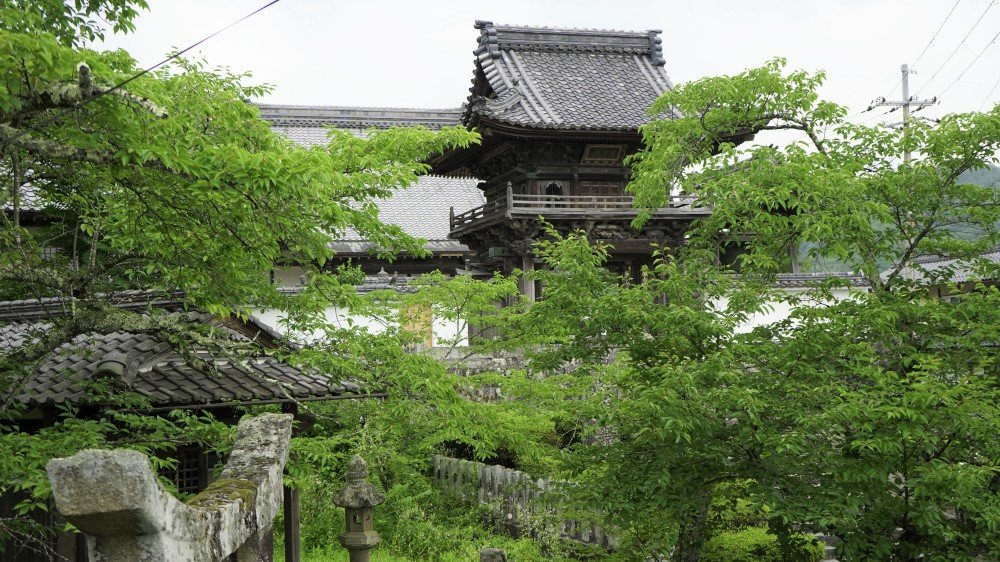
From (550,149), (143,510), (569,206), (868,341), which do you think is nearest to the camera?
(143,510)

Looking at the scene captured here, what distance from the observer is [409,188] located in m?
27.8

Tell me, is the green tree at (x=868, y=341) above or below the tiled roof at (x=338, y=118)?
below

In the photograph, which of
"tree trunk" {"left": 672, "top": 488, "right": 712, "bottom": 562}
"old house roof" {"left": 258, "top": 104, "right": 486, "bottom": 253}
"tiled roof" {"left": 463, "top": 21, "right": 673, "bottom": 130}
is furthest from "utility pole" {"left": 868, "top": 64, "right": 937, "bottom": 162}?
"tree trunk" {"left": 672, "top": 488, "right": 712, "bottom": 562}

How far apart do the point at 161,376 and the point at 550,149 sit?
1482 cm

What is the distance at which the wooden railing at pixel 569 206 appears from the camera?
810 inches

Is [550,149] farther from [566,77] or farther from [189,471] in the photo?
[189,471]

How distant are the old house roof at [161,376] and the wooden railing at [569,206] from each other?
11946 mm

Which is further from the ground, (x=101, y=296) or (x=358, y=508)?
(x=101, y=296)

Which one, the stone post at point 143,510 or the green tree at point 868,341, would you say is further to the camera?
the green tree at point 868,341

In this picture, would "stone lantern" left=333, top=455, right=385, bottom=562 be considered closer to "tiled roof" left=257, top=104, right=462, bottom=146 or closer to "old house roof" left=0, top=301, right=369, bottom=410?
"old house roof" left=0, top=301, right=369, bottom=410

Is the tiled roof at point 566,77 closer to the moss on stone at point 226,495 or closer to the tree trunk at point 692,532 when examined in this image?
the tree trunk at point 692,532

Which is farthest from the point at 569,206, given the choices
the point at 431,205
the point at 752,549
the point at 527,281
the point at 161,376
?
the point at 161,376

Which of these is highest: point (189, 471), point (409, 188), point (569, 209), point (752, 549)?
point (409, 188)

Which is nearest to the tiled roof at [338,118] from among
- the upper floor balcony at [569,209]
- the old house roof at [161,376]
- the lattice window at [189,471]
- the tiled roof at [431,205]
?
the tiled roof at [431,205]
